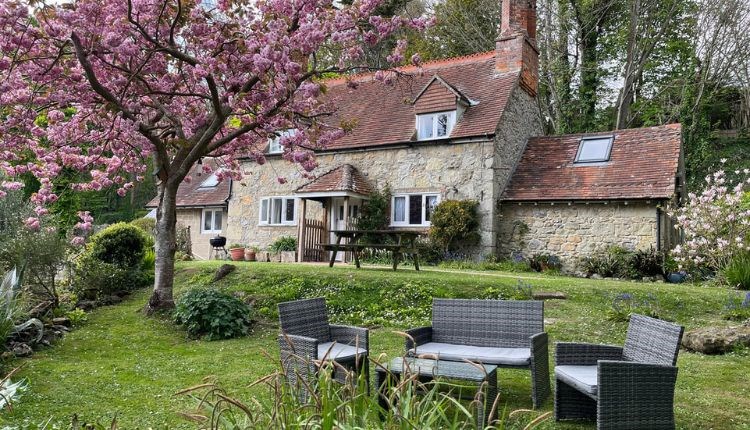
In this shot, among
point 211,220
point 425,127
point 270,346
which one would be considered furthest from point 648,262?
point 211,220

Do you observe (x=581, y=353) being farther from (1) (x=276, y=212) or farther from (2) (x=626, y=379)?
(1) (x=276, y=212)

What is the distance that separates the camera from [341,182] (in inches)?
712

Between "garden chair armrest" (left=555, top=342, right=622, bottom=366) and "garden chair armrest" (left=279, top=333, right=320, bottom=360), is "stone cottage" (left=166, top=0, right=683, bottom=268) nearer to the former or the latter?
"garden chair armrest" (left=279, top=333, right=320, bottom=360)

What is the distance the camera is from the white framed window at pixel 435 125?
17.8 metres

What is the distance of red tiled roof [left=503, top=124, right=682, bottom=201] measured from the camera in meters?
15.4

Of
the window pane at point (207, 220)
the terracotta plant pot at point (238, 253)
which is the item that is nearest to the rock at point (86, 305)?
the terracotta plant pot at point (238, 253)

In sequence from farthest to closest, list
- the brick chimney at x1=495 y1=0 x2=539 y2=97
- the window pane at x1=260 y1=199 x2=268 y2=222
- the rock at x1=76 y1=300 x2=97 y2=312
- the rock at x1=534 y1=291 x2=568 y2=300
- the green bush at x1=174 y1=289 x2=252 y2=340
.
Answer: the window pane at x1=260 y1=199 x2=268 y2=222, the brick chimney at x1=495 y1=0 x2=539 y2=97, the rock at x1=76 y1=300 x2=97 y2=312, the rock at x1=534 y1=291 x2=568 y2=300, the green bush at x1=174 y1=289 x2=252 y2=340

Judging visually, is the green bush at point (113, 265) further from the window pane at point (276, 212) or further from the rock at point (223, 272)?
the window pane at point (276, 212)

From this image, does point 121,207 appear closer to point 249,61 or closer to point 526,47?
point 526,47

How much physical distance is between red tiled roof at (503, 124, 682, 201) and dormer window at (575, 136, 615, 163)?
5.9 inches

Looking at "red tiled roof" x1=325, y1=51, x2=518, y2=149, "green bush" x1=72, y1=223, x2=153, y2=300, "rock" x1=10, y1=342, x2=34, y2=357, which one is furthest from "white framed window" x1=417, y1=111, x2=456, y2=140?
"rock" x1=10, y1=342, x2=34, y2=357

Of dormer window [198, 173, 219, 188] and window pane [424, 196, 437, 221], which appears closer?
window pane [424, 196, 437, 221]

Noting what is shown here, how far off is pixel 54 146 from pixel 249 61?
4519 mm

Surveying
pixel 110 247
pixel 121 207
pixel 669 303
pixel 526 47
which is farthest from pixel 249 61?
pixel 121 207
